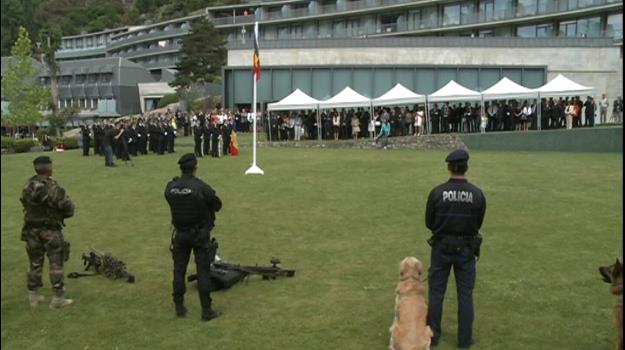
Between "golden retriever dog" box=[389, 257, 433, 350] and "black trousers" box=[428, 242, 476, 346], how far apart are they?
29cm

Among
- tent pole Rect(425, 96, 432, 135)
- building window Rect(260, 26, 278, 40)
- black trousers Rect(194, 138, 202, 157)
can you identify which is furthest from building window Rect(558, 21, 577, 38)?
black trousers Rect(194, 138, 202, 157)

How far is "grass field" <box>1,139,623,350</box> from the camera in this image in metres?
6.02

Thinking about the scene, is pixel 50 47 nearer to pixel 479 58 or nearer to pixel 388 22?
pixel 479 58

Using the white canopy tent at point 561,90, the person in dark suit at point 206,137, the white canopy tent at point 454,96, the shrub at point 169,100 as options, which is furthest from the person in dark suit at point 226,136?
the shrub at point 169,100

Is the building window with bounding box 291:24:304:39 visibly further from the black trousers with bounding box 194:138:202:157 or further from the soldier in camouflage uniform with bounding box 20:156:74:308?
the soldier in camouflage uniform with bounding box 20:156:74:308

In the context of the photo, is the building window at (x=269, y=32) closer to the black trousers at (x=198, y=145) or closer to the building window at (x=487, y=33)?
the building window at (x=487, y=33)

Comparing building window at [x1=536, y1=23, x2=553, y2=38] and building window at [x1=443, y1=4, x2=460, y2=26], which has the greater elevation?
building window at [x1=443, y1=4, x2=460, y2=26]

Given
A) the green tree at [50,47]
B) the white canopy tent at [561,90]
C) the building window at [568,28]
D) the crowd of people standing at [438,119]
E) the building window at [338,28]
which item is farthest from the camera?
the building window at [338,28]

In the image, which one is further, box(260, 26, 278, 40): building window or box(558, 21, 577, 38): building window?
box(260, 26, 278, 40): building window

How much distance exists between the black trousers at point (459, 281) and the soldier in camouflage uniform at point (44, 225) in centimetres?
385

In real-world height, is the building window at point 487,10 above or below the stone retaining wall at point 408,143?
above

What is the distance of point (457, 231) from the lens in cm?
541

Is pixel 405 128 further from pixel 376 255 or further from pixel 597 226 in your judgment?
pixel 376 255

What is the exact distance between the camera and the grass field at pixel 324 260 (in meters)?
6.02
